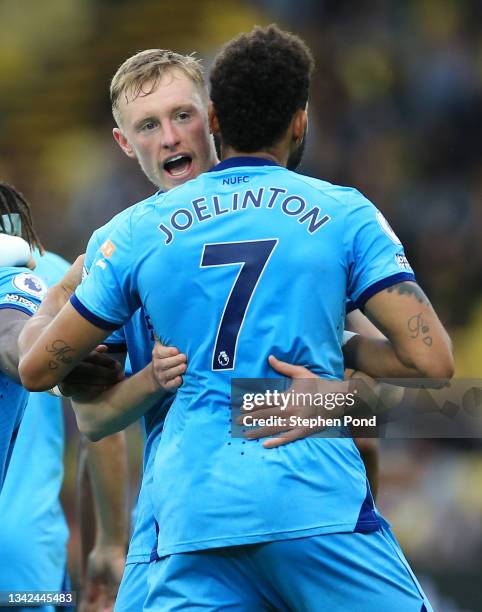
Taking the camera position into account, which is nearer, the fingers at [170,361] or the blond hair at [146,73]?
the fingers at [170,361]

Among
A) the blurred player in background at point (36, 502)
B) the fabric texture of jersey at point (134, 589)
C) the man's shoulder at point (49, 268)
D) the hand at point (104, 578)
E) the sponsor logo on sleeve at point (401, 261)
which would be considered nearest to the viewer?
the sponsor logo on sleeve at point (401, 261)

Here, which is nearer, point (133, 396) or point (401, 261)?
point (401, 261)

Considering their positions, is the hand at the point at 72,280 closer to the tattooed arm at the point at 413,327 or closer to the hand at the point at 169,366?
the hand at the point at 169,366

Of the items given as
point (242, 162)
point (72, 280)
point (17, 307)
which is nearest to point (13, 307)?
point (17, 307)

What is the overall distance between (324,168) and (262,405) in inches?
241

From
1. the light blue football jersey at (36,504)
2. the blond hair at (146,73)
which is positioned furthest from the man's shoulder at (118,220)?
the light blue football jersey at (36,504)

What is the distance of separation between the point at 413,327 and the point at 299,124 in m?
0.55

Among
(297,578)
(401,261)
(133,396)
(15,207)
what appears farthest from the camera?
(15,207)

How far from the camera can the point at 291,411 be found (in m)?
2.48

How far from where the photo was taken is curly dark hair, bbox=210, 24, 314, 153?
8.34 ft

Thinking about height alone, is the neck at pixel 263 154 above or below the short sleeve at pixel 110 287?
above

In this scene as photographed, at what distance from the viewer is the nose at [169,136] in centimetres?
326

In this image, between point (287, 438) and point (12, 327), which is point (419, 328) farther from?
point (12, 327)

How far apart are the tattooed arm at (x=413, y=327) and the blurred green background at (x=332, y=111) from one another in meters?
5.57
